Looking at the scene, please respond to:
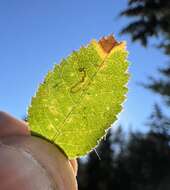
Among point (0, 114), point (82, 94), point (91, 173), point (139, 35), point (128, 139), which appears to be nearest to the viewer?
point (82, 94)

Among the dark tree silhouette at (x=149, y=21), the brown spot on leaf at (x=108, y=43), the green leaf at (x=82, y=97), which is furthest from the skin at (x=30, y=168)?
the dark tree silhouette at (x=149, y=21)

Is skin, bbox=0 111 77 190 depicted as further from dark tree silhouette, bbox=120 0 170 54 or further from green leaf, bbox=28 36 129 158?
dark tree silhouette, bbox=120 0 170 54

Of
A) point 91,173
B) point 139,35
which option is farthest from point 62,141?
point 91,173

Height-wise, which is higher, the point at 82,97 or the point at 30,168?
the point at 82,97

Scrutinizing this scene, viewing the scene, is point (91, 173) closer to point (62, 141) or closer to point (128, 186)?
point (128, 186)

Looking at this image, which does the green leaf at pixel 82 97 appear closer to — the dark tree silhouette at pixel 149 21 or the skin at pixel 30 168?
the skin at pixel 30 168

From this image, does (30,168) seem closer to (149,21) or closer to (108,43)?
(108,43)

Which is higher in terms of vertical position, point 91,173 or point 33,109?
point 91,173

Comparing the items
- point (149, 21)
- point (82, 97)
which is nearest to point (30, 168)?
point (82, 97)
